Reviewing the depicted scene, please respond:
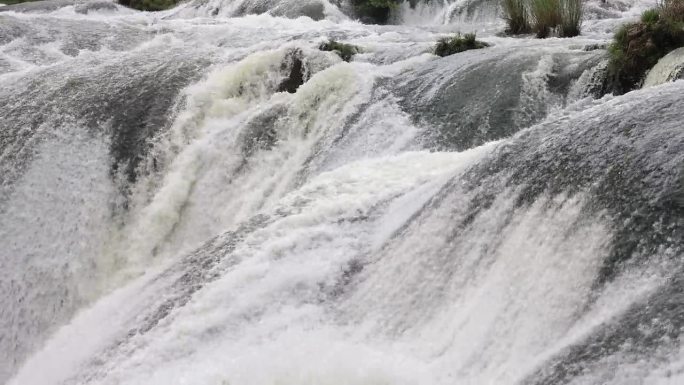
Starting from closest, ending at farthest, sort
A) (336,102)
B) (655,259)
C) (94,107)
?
(655,259), (336,102), (94,107)

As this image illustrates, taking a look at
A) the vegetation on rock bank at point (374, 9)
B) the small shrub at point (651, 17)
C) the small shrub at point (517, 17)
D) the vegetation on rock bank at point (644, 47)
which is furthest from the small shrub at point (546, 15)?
the vegetation on rock bank at point (374, 9)

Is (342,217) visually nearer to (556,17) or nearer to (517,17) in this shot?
(556,17)

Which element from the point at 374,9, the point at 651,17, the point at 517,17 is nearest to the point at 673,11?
the point at 651,17

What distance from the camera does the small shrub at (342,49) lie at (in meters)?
8.66

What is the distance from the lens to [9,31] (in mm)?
12297

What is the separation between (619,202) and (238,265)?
2.53m

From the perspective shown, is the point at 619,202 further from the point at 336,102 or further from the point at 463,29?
the point at 463,29

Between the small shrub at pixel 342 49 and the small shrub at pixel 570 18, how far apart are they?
8.76 ft

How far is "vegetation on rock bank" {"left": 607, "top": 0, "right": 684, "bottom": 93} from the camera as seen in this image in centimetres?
642

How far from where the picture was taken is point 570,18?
9.07 meters

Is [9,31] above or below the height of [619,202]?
above

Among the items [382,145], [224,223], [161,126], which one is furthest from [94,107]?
[382,145]

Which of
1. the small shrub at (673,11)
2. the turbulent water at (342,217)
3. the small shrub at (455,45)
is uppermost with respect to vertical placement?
the small shrub at (673,11)

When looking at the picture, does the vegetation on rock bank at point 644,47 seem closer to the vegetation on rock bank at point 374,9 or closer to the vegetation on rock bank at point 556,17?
the vegetation on rock bank at point 556,17
